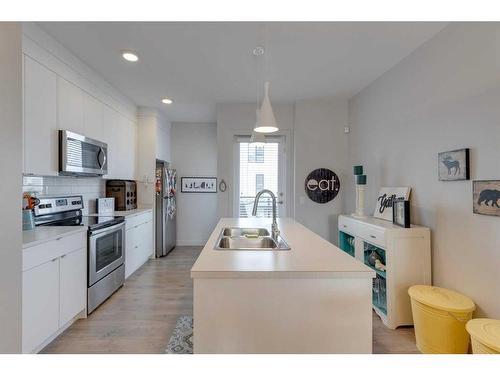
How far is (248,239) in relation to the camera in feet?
7.16

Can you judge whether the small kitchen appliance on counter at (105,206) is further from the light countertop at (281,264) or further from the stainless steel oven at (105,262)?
the light countertop at (281,264)

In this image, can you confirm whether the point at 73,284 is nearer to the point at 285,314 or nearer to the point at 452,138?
the point at 285,314

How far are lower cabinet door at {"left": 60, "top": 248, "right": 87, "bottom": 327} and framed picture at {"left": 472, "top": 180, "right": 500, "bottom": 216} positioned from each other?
10.1 ft

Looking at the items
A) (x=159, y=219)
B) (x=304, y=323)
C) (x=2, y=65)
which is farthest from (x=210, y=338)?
(x=159, y=219)

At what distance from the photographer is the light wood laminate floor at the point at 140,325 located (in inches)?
78.4

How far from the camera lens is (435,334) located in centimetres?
184

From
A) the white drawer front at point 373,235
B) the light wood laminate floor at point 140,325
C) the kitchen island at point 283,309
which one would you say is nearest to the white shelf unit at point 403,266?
the white drawer front at point 373,235

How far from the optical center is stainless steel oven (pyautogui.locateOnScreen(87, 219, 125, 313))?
8.04 feet

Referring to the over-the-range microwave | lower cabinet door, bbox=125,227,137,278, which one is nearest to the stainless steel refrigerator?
lower cabinet door, bbox=125,227,137,278

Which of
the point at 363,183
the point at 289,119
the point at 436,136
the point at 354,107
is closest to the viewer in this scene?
the point at 436,136

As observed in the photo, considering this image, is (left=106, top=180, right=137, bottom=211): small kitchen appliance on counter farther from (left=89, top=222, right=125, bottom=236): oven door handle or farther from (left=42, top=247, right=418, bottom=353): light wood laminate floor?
(left=42, top=247, right=418, bottom=353): light wood laminate floor

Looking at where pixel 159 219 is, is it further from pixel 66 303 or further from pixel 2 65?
pixel 2 65

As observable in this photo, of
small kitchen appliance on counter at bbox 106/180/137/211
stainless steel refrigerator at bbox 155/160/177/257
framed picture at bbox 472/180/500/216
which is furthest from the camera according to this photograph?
stainless steel refrigerator at bbox 155/160/177/257

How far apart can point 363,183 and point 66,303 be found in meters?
3.16
